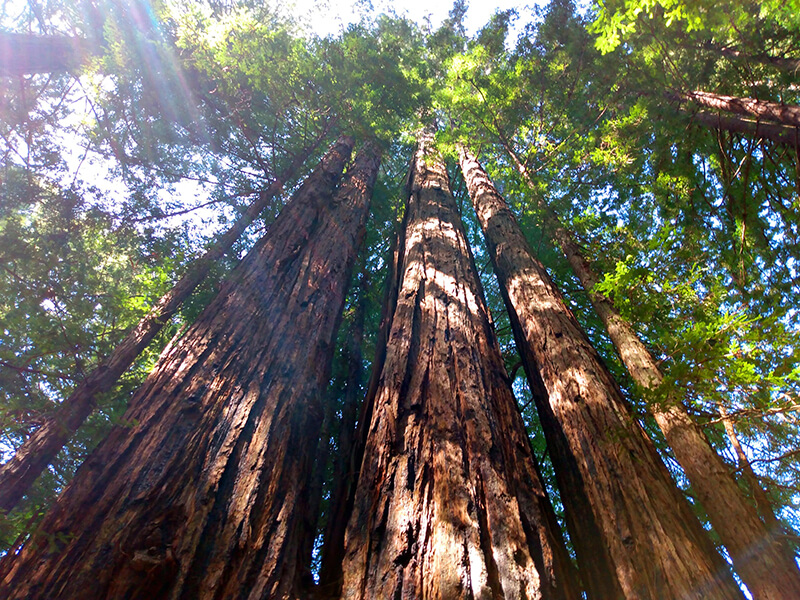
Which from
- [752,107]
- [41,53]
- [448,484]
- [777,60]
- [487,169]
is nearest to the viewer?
[448,484]

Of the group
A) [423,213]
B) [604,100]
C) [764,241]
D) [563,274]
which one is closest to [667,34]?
[604,100]

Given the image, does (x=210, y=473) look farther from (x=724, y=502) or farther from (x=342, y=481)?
(x=724, y=502)

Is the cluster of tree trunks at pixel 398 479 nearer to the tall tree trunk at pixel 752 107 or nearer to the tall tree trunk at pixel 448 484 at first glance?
the tall tree trunk at pixel 448 484

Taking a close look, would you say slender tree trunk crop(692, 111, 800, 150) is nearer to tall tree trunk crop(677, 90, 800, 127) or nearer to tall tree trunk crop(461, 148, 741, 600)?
tall tree trunk crop(677, 90, 800, 127)

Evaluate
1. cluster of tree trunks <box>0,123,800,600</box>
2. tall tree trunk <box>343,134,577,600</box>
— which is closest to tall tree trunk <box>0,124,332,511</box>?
cluster of tree trunks <box>0,123,800,600</box>

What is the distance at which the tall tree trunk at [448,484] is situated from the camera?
1821 millimetres

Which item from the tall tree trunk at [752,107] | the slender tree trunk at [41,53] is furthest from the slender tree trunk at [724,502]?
the slender tree trunk at [41,53]

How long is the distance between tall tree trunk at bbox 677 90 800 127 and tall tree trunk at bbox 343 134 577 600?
3401 millimetres

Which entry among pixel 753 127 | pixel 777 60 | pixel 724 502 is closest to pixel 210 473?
pixel 724 502

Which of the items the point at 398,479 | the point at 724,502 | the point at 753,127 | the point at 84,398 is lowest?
the point at 724,502

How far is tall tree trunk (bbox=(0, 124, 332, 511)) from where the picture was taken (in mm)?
2828

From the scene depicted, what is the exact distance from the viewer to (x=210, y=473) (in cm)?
246

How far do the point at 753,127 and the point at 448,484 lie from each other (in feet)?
16.7

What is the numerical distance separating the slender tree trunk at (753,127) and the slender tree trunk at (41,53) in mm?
7276
